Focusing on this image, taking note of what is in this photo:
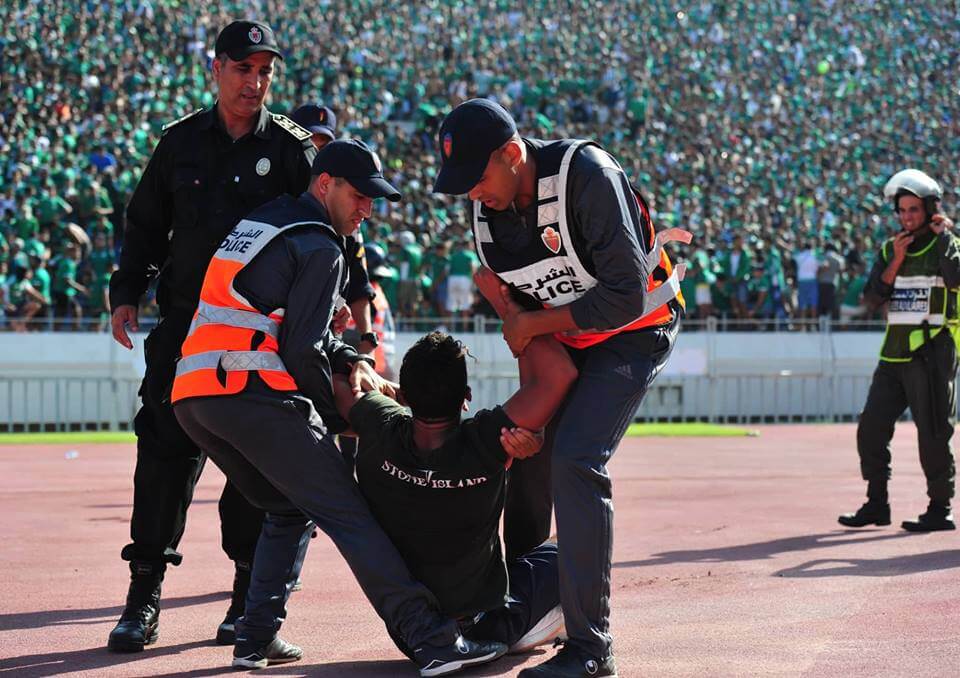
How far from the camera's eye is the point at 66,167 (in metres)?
23.1

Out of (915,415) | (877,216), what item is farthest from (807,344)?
(915,415)

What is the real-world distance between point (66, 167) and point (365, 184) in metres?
19.2

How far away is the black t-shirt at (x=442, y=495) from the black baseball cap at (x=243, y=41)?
1.49 meters

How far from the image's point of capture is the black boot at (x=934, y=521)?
873 cm

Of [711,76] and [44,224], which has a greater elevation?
[711,76]

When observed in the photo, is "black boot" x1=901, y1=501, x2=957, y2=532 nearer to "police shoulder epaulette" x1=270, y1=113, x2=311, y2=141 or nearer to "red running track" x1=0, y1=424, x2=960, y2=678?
"red running track" x1=0, y1=424, x2=960, y2=678

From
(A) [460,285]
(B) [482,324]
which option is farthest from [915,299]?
(A) [460,285]

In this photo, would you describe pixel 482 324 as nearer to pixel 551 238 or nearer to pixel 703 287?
pixel 703 287

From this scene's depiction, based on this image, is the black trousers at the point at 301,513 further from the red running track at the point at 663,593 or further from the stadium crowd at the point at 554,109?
the stadium crowd at the point at 554,109

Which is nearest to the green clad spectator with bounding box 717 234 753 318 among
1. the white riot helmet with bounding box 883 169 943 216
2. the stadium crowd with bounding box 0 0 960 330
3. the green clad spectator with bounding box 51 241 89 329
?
the stadium crowd with bounding box 0 0 960 330

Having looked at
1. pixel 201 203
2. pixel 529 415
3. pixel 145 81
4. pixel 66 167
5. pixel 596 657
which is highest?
pixel 145 81

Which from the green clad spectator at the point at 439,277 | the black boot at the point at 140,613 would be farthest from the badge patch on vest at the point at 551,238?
the green clad spectator at the point at 439,277

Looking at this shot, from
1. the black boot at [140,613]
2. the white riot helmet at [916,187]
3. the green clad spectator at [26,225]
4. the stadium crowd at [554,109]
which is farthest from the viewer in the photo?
the stadium crowd at [554,109]

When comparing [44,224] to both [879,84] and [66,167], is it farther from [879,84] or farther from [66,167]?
[879,84]
